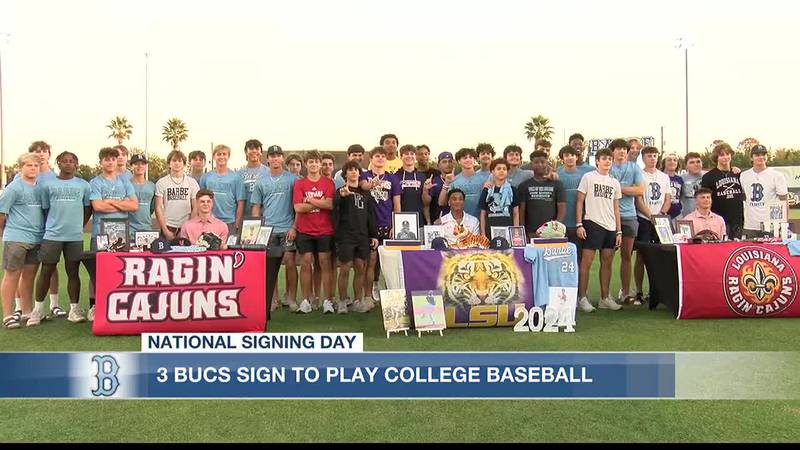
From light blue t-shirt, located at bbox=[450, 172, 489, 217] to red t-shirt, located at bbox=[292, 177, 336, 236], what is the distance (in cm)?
142

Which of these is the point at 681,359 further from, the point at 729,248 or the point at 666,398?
the point at 729,248

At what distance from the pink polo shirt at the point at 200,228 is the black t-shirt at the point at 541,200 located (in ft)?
10.5

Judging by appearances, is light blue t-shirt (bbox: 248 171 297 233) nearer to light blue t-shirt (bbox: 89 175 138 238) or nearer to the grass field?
light blue t-shirt (bbox: 89 175 138 238)

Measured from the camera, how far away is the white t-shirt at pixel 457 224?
251 inches

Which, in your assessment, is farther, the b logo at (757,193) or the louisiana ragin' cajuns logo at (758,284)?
the b logo at (757,193)

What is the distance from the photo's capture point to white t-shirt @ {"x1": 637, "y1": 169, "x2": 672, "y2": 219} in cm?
743

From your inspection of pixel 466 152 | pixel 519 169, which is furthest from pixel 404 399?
pixel 519 169

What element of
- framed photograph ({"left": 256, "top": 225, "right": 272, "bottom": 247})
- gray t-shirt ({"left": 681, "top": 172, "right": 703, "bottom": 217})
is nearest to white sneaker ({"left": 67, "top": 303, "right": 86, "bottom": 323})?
framed photograph ({"left": 256, "top": 225, "right": 272, "bottom": 247})

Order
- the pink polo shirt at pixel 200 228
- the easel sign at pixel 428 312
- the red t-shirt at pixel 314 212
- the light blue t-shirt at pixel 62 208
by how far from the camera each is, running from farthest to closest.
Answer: the red t-shirt at pixel 314 212 → the pink polo shirt at pixel 200 228 → the light blue t-shirt at pixel 62 208 → the easel sign at pixel 428 312

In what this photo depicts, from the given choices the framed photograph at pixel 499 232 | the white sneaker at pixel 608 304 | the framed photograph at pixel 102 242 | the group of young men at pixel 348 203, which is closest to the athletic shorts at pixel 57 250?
the group of young men at pixel 348 203

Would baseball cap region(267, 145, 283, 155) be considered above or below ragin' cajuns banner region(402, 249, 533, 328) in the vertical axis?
above

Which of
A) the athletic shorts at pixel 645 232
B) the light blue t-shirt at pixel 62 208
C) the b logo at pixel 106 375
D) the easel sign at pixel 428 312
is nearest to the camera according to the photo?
the b logo at pixel 106 375

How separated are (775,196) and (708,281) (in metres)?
1.87

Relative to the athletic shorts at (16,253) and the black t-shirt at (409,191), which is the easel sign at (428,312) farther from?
the athletic shorts at (16,253)
